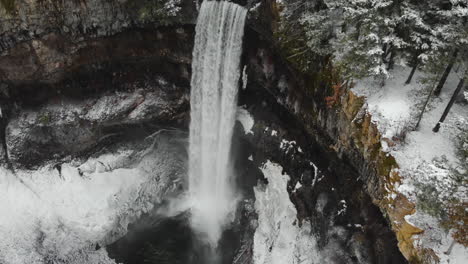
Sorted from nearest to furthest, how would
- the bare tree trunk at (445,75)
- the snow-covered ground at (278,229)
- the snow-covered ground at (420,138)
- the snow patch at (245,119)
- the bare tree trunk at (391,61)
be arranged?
1. the snow-covered ground at (420,138)
2. the bare tree trunk at (445,75)
3. the bare tree trunk at (391,61)
4. the snow-covered ground at (278,229)
5. the snow patch at (245,119)

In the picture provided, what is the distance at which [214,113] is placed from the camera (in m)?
20.3

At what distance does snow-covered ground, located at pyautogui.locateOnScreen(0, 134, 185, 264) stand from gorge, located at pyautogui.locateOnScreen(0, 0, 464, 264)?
0.07 meters

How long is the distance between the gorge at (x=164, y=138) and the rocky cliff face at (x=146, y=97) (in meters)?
0.08

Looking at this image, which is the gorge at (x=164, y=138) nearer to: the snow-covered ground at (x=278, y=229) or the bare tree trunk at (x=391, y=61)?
the snow-covered ground at (x=278, y=229)

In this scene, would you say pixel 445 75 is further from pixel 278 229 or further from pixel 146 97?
pixel 146 97

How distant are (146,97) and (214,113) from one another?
16.0 ft

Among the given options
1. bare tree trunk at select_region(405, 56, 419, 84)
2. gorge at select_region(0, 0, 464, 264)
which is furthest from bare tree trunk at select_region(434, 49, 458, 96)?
gorge at select_region(0, 0, 464, 264)

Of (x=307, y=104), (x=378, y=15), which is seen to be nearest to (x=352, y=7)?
(x=378, y=15)

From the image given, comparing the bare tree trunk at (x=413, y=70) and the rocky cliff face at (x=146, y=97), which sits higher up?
the bare tree trunk at (x=413, y=70)

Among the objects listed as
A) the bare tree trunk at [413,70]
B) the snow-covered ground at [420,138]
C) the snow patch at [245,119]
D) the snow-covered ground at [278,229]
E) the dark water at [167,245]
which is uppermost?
the bare tree trunk at [413,70]

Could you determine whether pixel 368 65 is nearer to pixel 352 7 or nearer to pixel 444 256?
pixel 352 7

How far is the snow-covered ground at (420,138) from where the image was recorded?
35.3 ft

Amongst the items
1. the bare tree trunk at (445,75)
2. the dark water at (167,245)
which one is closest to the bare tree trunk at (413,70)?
the bare tree trunk at (445,75)

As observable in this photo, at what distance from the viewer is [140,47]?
69.3 feet
